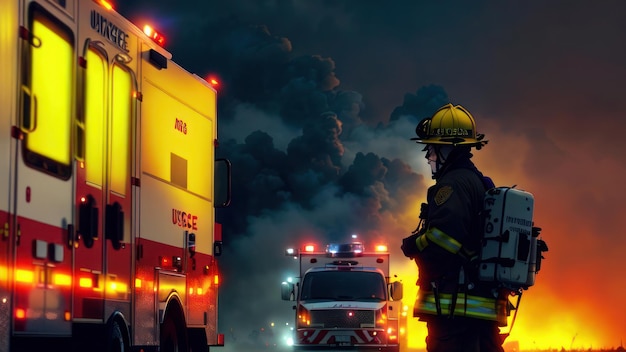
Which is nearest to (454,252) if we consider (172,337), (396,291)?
(172,337)

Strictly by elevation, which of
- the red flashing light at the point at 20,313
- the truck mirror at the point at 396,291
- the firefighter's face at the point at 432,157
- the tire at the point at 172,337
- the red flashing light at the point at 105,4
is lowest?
the tire at the point at 172,337

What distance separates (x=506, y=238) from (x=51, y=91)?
3.14m

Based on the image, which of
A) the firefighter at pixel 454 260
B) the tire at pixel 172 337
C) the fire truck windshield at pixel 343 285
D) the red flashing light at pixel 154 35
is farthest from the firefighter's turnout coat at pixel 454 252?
the fire truck windshield at pixel 343 285

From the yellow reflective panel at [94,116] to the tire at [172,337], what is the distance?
226 cm

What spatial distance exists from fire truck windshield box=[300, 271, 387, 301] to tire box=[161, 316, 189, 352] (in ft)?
40.6

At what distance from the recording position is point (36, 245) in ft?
25.5

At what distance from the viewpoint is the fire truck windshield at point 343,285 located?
78.1 feet

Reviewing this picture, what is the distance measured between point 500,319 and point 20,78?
10.5 feet

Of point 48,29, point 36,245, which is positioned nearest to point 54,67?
point 48,29

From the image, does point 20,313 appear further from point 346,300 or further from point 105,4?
point 346,300

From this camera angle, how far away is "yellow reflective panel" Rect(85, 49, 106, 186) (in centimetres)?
891

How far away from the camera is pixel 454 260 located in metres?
7.09

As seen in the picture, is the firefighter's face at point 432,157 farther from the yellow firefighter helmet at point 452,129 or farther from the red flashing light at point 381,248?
the red flashing light at point 381,248

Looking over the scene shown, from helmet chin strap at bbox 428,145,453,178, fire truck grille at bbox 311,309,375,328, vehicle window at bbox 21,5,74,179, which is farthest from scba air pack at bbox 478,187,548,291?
fire truck grille at bbox 311,309,375,328
